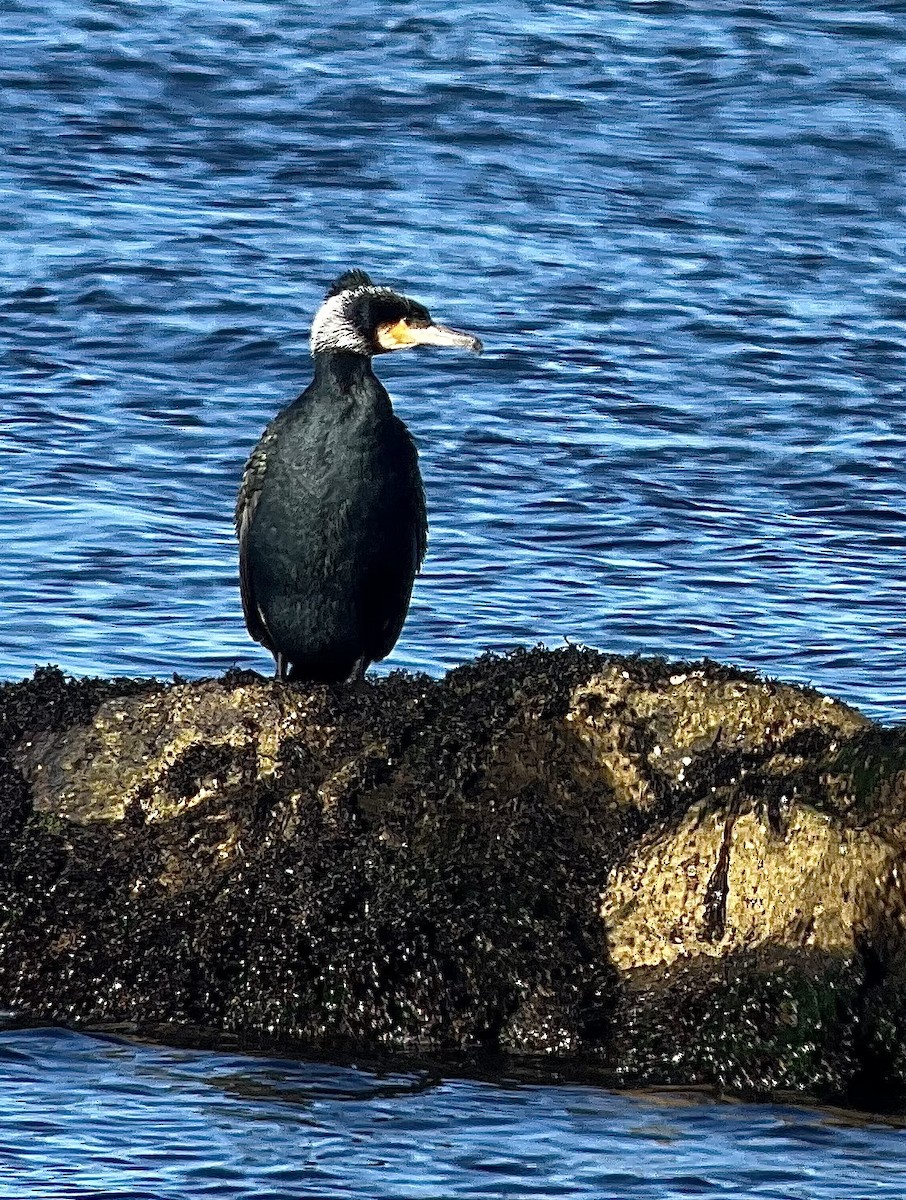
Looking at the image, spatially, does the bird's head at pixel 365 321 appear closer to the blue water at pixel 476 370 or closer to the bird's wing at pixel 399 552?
the bird's wing at pixel 399 552

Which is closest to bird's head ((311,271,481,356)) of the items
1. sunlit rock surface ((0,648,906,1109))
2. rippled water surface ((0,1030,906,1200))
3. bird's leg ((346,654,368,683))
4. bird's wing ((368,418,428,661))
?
bird's wing ((368,418,428,661))

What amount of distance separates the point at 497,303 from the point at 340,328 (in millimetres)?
7322

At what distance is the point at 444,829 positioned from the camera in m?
7.45

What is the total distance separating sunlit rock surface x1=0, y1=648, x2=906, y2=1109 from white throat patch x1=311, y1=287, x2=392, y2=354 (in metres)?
1.42

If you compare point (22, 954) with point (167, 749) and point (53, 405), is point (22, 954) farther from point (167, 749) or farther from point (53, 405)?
point (53, 405)

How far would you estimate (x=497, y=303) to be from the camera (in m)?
15.9

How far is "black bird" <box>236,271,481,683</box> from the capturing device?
28.3 ft

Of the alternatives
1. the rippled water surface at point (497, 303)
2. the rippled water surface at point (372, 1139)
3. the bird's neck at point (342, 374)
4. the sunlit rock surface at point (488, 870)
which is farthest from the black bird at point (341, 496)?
the rippled water surface at point (372, 1139)

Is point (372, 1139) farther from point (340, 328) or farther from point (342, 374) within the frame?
point (340, 328)

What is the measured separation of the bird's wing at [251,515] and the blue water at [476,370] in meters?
1.49

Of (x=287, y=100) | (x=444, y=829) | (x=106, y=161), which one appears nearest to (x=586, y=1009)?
(x=444, y=829)

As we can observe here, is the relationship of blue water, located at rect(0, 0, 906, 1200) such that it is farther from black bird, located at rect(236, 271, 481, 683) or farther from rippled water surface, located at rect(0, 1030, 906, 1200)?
black bird, located at rect(236, 271, 481, 683)

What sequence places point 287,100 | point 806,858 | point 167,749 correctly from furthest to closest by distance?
point 287,100 < point 167,749 < point 806,858

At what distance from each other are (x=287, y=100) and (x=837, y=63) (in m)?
4.71
